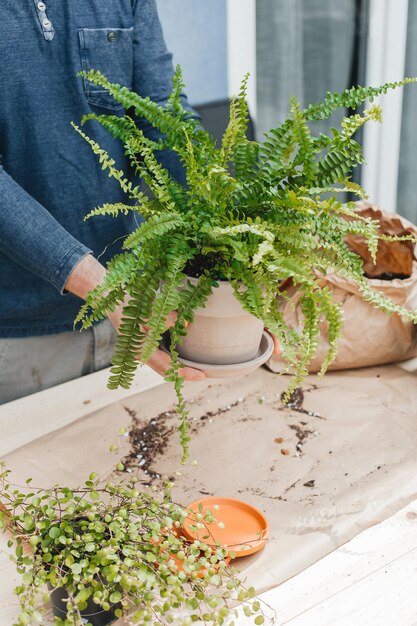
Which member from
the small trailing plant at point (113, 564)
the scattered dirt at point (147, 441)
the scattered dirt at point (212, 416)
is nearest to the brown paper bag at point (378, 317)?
the scattered dirt at point (212, 416)

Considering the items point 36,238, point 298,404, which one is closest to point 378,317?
point 298,404

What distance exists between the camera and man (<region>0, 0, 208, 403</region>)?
1403 millimetres

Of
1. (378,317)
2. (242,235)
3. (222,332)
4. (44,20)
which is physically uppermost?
(44,20)

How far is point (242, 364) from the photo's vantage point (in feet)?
3.58

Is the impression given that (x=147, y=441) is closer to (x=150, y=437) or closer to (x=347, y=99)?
(x=150, y=437)

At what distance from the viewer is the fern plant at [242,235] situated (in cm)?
→ 93

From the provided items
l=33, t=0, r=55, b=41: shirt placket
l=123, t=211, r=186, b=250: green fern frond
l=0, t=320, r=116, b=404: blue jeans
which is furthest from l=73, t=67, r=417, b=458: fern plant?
l=0, t=320, r=116, b=404: blue jeans

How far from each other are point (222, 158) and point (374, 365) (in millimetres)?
707

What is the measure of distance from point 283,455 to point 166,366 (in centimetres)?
29

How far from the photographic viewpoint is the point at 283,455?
1.23m

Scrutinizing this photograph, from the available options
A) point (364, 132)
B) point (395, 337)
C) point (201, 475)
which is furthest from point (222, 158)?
point (364, 132)

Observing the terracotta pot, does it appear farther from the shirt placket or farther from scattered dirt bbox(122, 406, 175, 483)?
the shirt placket

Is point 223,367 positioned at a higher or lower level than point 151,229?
lower

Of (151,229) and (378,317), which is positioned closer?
(151,229)
